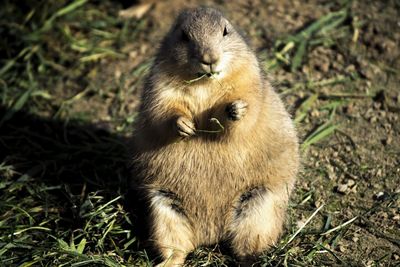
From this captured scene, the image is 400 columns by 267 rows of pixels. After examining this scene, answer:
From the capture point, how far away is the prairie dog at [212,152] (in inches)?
202

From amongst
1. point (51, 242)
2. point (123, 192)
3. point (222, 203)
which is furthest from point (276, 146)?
point (51, 242)

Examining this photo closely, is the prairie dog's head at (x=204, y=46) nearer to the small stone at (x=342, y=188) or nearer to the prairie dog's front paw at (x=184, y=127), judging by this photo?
the prairie dog's front paw at (x=184, y=127)

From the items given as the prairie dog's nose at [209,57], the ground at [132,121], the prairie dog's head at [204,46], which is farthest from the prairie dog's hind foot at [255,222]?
the prairie dog's nose at [209,57]

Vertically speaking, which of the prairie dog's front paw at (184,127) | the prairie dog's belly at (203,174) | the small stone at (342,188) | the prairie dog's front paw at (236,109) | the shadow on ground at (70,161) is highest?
the prairie dog's front paw at (236,109)

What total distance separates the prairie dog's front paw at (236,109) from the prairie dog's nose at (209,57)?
0.37 metres

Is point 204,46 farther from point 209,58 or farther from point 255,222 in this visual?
point 255,222

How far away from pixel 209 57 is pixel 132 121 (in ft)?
9.08

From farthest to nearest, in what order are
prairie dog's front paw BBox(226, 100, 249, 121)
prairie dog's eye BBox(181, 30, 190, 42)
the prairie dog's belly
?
1. the prairie dog's belly
2. prairie dog's eye BBox(181, 30, 190, 42)
3. prairie dog's front paw BBox(226, 100, 249, 121)

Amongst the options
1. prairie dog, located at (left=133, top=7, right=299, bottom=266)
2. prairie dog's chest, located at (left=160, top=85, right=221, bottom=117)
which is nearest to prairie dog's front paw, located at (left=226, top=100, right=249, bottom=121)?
prairie dog, located at (left=133, top=7, right=299, bottom=266)

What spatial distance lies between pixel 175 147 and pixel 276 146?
83cm

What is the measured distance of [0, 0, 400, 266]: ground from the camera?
557 cm

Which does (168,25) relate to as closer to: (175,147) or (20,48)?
(20,48)

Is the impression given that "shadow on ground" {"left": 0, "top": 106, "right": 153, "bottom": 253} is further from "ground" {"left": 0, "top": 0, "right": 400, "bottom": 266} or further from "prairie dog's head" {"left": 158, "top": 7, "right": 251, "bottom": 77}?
"prairie dog's head" {"left": 158, "top": 7, "right": 251, "bottom": 77}

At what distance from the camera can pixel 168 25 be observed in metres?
8.73
